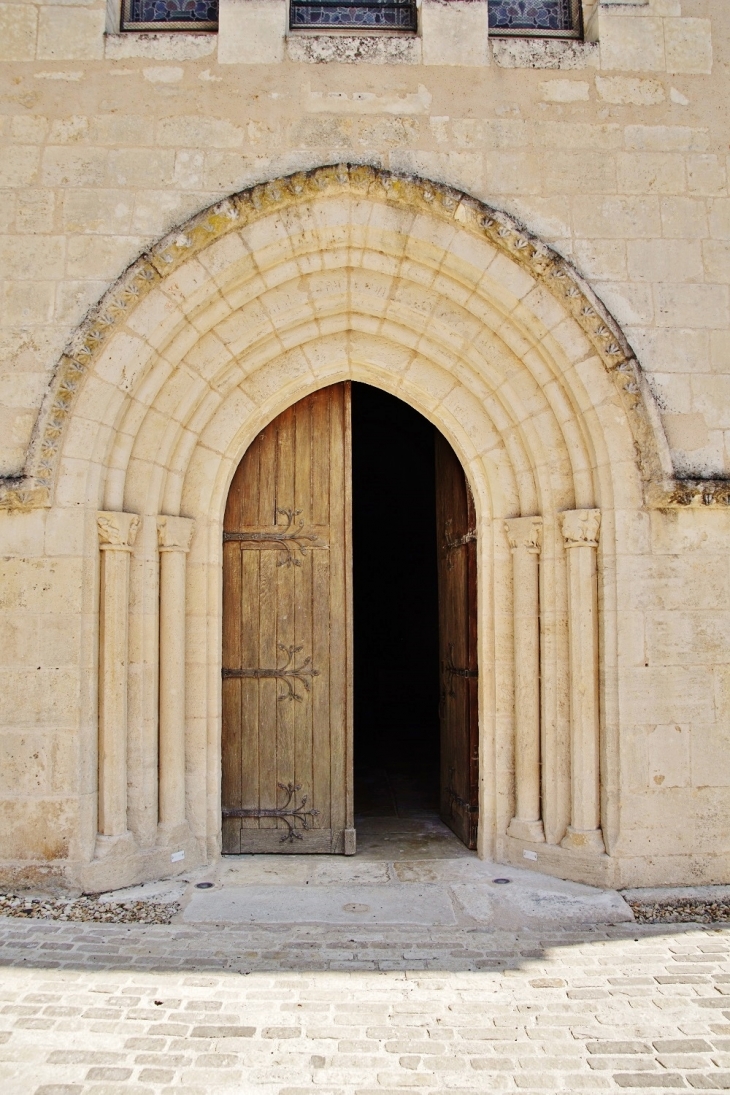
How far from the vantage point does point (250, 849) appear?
478cm

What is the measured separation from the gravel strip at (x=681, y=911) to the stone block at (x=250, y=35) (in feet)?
15.5

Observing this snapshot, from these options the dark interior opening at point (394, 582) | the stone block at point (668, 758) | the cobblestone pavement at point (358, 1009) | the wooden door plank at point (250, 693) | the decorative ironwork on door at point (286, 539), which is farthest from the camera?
the dark interior opening at point (394, 582)

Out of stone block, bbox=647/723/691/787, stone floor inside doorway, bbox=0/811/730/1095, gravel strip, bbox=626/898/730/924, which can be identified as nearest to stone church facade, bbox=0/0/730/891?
stone block, bbox=647/723/691/787

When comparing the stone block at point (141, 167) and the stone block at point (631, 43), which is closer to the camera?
the stone block at point (141, 167)

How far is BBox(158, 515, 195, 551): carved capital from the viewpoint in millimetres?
4473

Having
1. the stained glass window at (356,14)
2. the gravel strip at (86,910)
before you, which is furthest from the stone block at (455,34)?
the gravel strip at (86,910)

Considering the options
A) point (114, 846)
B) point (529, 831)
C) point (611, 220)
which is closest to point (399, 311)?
point (611, 220)

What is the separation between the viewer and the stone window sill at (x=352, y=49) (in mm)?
4422

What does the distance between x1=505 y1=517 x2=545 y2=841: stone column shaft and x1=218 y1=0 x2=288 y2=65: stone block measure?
2.86 metres

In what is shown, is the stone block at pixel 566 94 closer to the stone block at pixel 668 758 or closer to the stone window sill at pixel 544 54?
the stone window sill at pixel 544 54

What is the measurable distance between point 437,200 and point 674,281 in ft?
4.39

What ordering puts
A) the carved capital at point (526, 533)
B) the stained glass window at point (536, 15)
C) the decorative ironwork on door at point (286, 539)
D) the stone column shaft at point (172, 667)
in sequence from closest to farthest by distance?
the stone column shaft at point (172, 667) < the carved capital at point (526, 533) < the stained glass window at point (536, 15) < the decorative ironwork on door at point (286, 539)

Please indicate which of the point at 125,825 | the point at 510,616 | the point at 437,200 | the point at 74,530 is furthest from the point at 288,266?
the point at 125,825

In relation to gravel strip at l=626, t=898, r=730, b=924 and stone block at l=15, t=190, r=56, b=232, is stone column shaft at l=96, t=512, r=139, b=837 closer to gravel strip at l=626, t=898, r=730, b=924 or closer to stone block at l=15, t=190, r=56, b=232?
stone block at l=15, t=190, r=56, b=232
